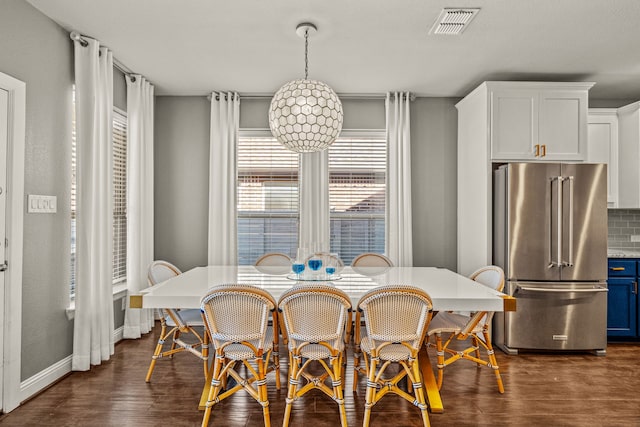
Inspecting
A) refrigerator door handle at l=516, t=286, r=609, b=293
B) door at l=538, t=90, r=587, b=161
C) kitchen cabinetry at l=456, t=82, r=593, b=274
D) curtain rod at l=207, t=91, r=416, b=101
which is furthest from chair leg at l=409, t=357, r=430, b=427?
curtain rod at l=207, t=91, r=416, b=101

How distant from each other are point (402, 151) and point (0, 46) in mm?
3801

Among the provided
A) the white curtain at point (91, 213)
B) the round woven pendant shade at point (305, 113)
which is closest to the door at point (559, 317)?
the round woven pendant shade at point (305, 113)

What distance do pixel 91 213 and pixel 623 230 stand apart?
5692 mm

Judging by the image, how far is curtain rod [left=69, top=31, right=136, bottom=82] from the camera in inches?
130

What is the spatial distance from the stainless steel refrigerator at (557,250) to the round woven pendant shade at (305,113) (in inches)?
76.3

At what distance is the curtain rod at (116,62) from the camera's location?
330 centimetres

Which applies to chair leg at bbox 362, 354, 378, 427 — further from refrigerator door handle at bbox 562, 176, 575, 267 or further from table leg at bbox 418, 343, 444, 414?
refrigerator door handle at bbox 562, 176, 575, 267

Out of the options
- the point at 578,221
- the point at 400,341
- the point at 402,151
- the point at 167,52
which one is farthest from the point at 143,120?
the point at 578,221

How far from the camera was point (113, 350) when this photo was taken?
3.75 meters

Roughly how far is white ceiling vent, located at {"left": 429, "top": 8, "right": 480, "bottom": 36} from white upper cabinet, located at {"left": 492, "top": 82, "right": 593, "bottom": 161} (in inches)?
46.2

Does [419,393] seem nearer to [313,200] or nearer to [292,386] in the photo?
[292,386]

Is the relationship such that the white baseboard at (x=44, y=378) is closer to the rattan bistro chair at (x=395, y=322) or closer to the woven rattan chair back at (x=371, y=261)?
the rattan bistro chair at (x=395, y=322)

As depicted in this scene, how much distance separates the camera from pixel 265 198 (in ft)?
16.8

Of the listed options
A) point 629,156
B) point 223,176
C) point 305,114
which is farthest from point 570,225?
point 223,176
